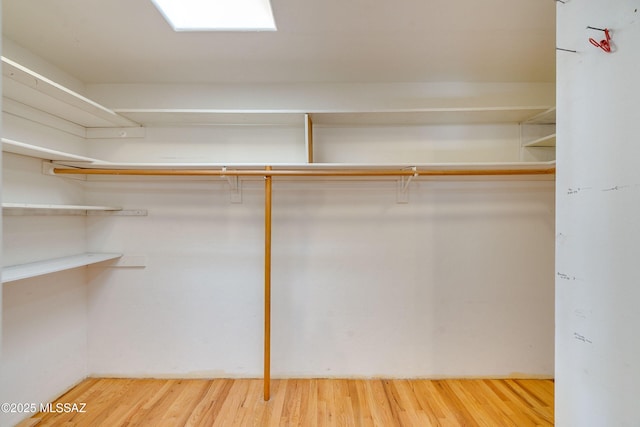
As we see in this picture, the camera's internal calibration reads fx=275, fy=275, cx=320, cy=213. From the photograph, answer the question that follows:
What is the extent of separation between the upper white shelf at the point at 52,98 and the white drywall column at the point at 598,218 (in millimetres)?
2307

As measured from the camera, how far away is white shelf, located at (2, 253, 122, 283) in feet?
4.60

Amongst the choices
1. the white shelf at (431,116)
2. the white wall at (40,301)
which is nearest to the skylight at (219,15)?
the white shelf at (431,116)

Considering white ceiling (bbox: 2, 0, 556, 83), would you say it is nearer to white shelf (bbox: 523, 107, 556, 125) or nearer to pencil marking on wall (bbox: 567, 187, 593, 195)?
white shelf (bbox: 523, 107, 556, 125)

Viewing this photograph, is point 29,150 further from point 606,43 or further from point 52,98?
point 606,43

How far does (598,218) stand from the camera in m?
0.96

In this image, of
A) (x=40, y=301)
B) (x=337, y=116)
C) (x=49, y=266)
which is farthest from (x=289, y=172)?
(x=40, y=301)

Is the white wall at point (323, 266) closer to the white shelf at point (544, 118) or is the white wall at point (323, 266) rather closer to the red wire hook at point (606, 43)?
the white shelf at point (544, 118)

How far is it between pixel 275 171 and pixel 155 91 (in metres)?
1.18

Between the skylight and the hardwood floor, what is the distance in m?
2.27

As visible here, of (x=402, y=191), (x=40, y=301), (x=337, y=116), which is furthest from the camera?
(x=402, y=191)

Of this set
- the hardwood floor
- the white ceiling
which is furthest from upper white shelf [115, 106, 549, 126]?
the hardwood floor

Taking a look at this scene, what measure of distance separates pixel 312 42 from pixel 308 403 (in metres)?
2.25

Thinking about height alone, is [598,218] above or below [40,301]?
above

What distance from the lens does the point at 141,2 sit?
131 centimetres
